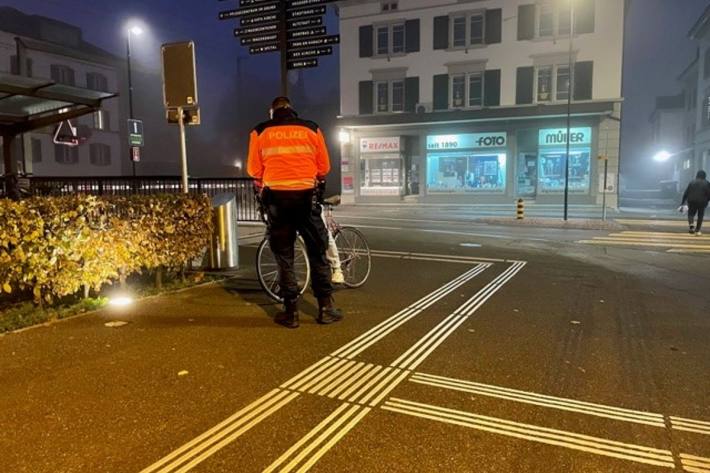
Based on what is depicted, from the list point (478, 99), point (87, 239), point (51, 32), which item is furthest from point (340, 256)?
point (51, 32)

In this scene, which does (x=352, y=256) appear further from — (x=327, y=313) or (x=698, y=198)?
(x=698, y=198)

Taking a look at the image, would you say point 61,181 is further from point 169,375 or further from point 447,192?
point 447,192

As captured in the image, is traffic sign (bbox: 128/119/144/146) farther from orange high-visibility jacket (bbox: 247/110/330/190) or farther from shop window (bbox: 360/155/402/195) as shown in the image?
orange high-visibility jacket (bbox: 247/110/330/190)

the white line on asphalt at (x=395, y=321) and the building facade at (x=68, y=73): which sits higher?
the building facade at (x=68, y=73)

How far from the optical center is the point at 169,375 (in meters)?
4.00

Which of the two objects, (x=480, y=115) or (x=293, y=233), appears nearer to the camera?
(x=293, y=233)

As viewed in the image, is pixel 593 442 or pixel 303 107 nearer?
pixel 593 442

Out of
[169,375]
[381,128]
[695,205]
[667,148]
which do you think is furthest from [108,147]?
[667,148]

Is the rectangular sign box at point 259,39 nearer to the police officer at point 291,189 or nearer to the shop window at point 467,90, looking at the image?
the police officer at point 291,189

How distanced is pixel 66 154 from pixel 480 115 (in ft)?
111

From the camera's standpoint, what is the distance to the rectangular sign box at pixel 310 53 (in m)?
11.4

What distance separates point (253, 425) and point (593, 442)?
1.97 metres

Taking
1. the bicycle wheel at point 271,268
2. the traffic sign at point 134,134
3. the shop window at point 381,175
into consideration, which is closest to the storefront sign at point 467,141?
the shop window at point 381,175

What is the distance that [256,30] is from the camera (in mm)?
11938
